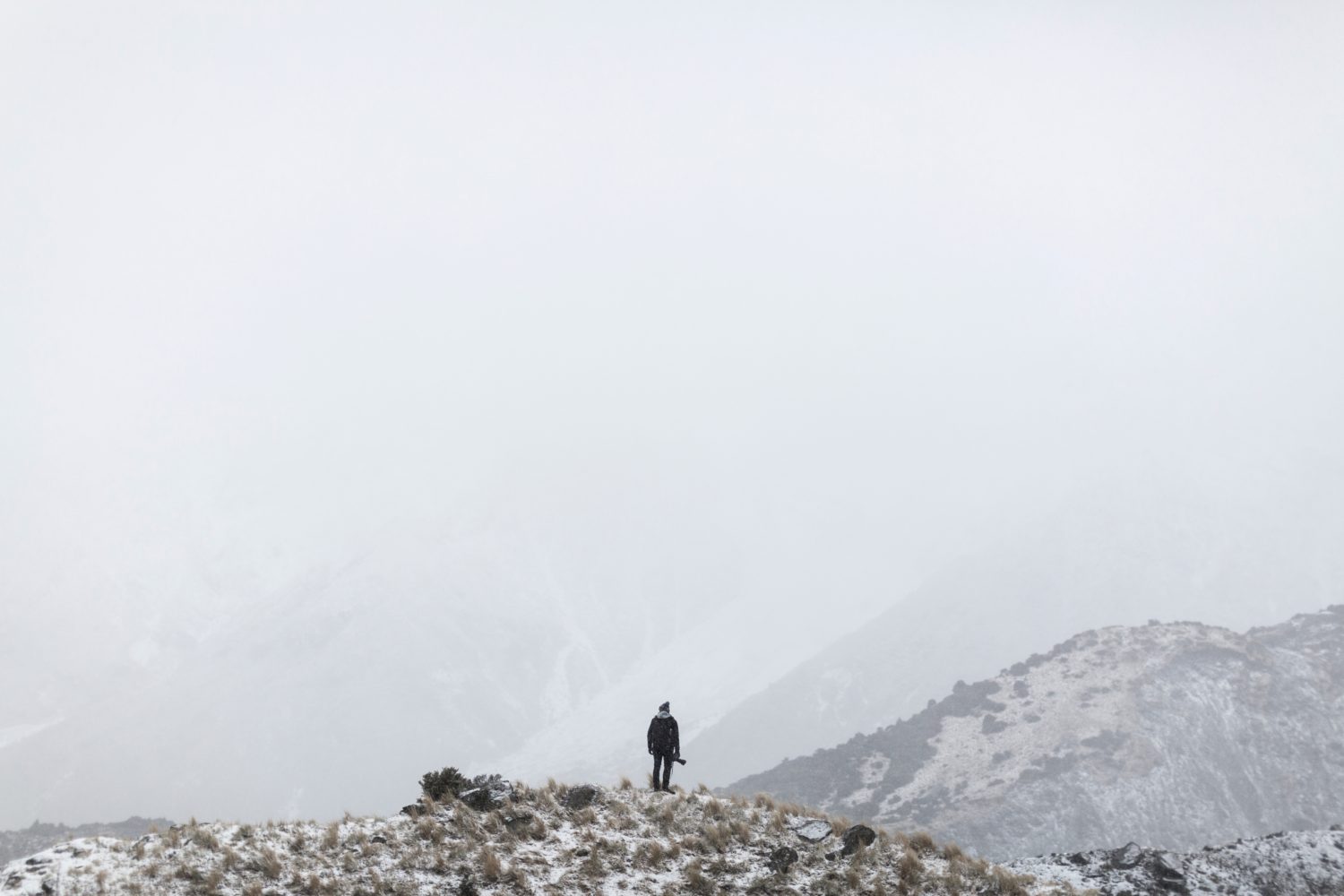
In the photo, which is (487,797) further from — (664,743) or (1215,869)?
(1215,869)

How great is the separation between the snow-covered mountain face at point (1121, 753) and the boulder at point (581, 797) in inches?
1757

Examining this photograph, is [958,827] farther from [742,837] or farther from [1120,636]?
[742,837]

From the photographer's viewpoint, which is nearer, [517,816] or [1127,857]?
[1127,857]

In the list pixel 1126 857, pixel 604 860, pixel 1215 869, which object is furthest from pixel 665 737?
pixel 1215 869

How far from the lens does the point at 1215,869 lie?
61.1ft

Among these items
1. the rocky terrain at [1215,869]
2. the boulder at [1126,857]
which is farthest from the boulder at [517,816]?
the boulder at [1126,857]

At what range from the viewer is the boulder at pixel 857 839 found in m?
18.3

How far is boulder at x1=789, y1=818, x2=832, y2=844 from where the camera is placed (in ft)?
63.4

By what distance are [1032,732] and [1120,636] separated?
57.2 feet

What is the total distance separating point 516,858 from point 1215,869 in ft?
49.9

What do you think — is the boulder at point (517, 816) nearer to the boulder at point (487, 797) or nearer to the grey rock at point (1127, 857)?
the boulder at point (487, 797)

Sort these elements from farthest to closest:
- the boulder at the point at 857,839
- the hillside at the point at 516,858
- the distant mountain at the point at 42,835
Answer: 1. the distant mountain at the point at 42,835
2. the boulder at the point at 857,839
3. the hillside at the point at 516,858

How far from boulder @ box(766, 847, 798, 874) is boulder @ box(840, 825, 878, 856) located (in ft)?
3.91

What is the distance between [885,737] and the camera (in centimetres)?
7619
